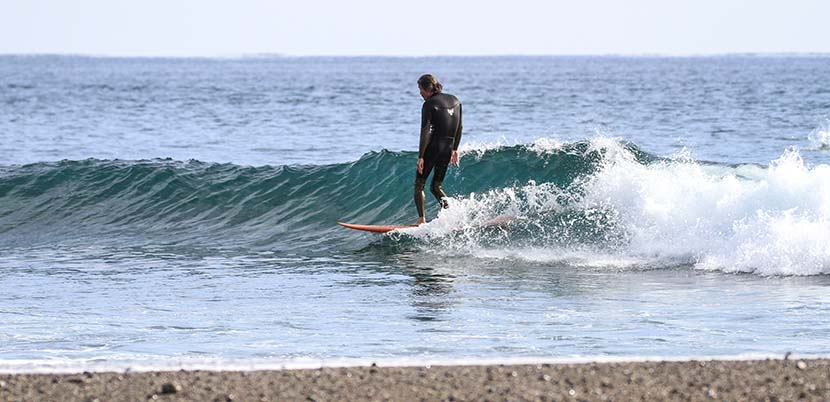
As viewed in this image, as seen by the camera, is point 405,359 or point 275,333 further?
point 275,333

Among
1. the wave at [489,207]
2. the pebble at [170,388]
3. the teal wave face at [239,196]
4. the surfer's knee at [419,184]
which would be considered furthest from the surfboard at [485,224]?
the pebble at [170,388]

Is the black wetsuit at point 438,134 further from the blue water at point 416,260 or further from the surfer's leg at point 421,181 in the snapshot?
the blue water at point 416,260

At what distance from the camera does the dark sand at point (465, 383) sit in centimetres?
558

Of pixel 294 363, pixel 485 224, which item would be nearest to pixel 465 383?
pixel 294 363

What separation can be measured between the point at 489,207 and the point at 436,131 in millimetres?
1994

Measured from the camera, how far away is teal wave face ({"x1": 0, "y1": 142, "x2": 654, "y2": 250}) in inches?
582

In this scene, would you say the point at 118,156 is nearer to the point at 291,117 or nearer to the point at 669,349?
the point at 291,117

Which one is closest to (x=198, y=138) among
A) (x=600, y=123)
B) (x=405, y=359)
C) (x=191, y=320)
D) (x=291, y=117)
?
(x=291, y=117)

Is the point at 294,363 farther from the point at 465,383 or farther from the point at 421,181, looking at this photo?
the point at 421,181

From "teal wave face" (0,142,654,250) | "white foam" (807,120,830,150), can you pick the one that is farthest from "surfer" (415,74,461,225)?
"white foam" (807,120,830,150)

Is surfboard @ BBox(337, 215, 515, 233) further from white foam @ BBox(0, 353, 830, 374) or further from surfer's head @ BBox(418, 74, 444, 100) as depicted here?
white foam @ BBox(0, 353, 830, 374)

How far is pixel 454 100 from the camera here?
12.0m

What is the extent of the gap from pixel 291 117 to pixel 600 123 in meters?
11.5

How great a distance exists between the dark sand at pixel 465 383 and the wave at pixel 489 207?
15.5ft
